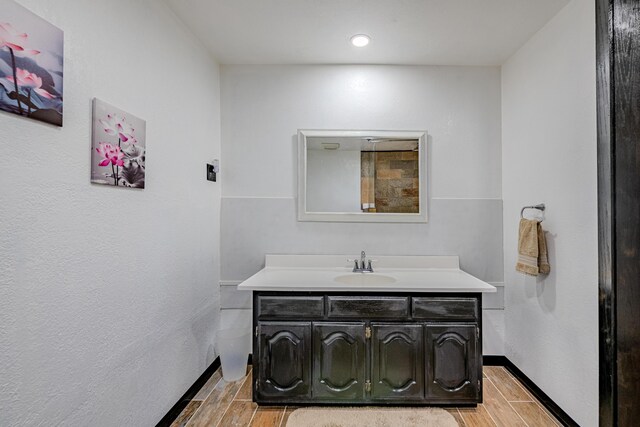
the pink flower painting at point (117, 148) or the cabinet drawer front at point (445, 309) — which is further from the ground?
the pink flower painting at point (117, 148)

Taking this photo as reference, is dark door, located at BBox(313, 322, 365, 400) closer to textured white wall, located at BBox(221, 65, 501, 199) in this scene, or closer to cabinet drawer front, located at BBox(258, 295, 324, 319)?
cabinet drawer front, located at BBox(258, 295, 324, 319)

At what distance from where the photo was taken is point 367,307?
216 centimetres

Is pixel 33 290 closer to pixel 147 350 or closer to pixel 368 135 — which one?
pixel 147 350

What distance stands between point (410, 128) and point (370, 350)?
173cm

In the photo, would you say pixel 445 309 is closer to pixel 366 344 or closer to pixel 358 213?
pixel 366 344

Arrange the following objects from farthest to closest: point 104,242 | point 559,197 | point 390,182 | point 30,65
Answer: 1. point 390,182
2. point 559,197
3. point 104,242
4. point 30,65

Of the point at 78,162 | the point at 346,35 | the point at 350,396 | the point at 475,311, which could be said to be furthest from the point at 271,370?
the point at 346,35

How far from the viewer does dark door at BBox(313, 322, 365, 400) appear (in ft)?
7.04

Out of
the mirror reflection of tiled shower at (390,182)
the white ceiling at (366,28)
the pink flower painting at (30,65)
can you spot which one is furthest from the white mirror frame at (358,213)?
the pink flower painting at (30,65)

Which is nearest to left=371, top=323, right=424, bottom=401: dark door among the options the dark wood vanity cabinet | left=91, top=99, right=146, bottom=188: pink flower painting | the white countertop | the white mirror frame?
the dark wood vanity cabinet

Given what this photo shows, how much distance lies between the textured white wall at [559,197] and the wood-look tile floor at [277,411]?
164 mm

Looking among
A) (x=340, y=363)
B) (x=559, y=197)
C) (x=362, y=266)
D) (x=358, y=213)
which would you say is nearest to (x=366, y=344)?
(x=340, y=363)

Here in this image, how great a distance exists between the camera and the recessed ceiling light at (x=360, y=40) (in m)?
2.34

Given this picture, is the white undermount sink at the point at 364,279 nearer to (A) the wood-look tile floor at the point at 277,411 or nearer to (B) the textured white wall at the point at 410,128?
(B) the textured white wall at the point at 410,128
